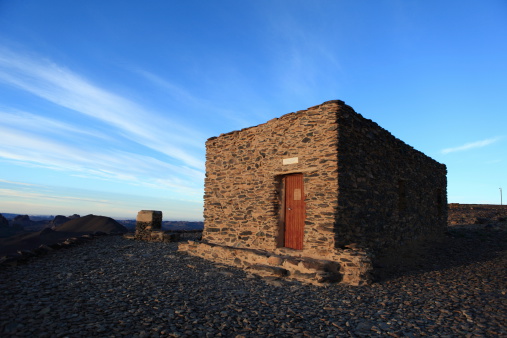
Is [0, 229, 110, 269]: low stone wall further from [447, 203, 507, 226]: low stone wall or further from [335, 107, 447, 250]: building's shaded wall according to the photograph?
[447, 203, 507, 226]: low stone wall

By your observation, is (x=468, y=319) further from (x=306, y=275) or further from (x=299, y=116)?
(x=299, y=116)

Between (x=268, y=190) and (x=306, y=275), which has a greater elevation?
(x=268, y=190)

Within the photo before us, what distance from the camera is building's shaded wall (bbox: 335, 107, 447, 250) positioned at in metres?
8.18

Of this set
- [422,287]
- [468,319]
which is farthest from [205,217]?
[468,319]

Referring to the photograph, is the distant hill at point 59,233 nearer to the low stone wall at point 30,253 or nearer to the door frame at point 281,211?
the low stone wall at point 30,253

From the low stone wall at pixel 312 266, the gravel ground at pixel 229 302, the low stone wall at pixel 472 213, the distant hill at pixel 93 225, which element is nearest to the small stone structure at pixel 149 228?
the gravel ground at pixel 229 302

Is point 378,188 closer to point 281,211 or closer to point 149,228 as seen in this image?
point 281,211

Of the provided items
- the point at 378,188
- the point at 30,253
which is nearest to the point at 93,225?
the point at 30,253

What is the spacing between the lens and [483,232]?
51.7 ft

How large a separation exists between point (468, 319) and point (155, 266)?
7498mm

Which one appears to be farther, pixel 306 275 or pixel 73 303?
pixel 306 275

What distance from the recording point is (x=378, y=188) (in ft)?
31.4

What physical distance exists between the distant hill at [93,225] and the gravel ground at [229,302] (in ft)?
99.0

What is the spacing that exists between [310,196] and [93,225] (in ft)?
124
